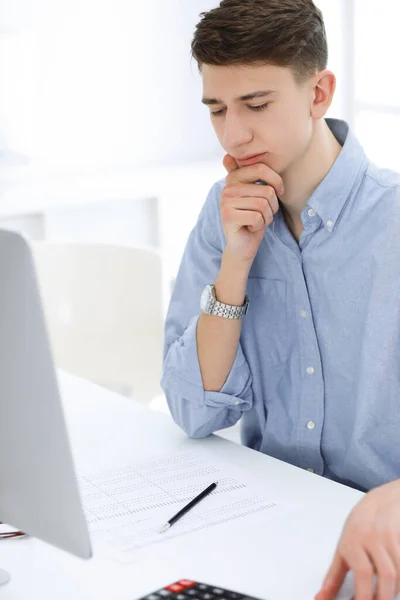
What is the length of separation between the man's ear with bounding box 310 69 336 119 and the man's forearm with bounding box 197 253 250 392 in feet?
0.94

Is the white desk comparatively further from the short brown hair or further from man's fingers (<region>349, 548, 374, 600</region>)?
the short brown hair

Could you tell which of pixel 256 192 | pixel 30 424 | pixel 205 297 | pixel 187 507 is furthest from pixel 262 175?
pixel 30 424

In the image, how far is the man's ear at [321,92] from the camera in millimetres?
1633

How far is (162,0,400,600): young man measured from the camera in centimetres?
157

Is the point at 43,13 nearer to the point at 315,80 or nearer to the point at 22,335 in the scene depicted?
the point at 315,80

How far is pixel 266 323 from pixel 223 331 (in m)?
0.11

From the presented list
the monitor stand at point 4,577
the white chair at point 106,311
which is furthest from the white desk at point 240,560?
the white chair at point 106,311

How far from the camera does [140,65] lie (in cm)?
397

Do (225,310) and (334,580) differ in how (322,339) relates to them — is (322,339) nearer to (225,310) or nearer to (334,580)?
(225,310)

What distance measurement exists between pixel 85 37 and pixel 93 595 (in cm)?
302

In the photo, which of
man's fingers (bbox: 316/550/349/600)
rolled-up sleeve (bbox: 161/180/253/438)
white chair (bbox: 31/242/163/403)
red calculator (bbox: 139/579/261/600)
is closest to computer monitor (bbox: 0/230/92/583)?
red calculator (bbox: 139/579/261/600)

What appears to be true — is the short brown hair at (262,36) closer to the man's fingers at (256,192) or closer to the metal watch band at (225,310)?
the man's fingers at (256,192)

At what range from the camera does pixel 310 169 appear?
5.48 ft

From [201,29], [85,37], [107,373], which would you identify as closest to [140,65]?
[85,37]
